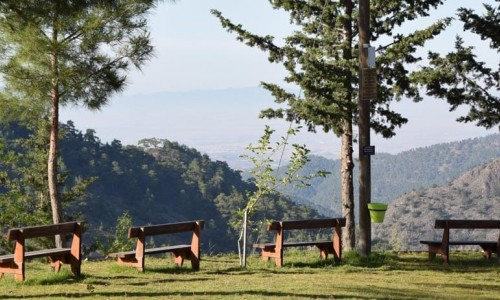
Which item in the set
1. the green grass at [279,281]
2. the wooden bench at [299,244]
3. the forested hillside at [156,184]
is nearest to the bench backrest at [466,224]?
the green grass at [279,281]

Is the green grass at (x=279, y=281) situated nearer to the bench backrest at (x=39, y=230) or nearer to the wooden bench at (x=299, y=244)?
the wooden bench at (x=299, y=244)

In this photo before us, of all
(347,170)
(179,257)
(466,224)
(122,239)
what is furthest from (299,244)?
(122,239)

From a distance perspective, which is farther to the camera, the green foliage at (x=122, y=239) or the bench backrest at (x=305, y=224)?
the green foliage at (x=122, y=239)

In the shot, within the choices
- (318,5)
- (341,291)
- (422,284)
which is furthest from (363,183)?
A: (318,5)

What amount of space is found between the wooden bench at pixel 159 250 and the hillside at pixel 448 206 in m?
130

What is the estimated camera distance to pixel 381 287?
457 inches

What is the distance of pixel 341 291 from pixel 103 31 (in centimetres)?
883

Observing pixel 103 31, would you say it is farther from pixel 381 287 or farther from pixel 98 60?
pixel 381 287

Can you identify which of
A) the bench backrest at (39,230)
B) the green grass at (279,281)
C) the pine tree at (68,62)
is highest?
the pine tree at (68,62)

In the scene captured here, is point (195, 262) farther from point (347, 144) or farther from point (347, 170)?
point (347, 144)

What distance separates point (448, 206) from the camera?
16750cm

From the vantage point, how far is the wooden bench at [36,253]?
1112 cm

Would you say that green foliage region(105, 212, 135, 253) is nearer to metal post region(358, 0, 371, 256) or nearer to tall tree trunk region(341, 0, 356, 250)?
tall tree trunk region(341, 0, 356, 250)

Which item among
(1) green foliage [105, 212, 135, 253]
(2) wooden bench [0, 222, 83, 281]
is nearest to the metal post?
(2) wooden bench [0, 222, 83, 281]
